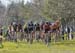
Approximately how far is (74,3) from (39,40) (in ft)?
33.9

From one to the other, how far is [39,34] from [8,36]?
2720 millimetres

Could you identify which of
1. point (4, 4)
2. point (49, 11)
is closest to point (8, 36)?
point (49, 11)

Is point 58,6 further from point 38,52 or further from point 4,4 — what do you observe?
point 4,4

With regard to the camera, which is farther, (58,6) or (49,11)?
(49,11)

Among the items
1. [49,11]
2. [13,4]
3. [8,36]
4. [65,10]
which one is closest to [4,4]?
[13,4]

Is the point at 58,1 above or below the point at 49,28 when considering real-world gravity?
above

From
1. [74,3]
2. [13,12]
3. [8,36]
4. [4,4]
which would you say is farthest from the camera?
[4,4]

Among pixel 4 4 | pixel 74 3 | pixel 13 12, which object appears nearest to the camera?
pixel 74 3

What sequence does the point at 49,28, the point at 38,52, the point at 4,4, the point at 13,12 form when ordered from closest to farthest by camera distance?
1. the point at 38,52
2. the point at 49,28
3. the point at 13,12
4. the point at 4,4

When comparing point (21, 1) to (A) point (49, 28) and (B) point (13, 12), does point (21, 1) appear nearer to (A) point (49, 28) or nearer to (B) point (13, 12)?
(B) point (13, 12)

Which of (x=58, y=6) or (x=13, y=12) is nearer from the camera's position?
(x=58, y=6)

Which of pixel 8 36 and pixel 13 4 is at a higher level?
pixel 13 4

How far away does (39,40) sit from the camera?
2430cm

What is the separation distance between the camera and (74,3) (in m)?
33.4
